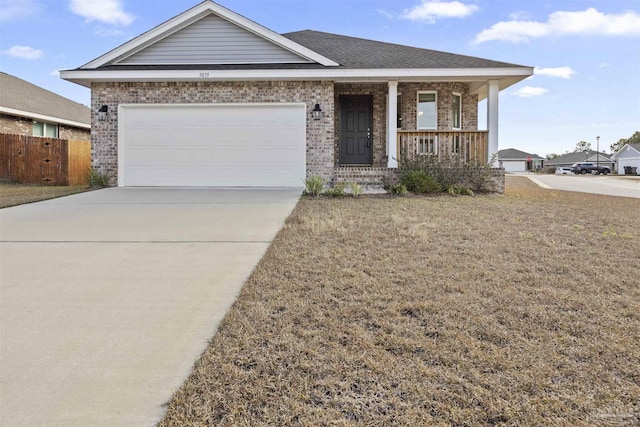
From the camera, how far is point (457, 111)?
46.1ft

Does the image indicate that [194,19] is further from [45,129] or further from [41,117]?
[45,129]

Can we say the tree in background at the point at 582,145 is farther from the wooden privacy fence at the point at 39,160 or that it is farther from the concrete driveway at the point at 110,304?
the concrete driveway at the point at 110,304

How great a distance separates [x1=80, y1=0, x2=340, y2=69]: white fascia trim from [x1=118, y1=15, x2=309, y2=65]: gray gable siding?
17cm

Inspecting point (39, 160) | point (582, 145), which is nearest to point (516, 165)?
point (582, 145)

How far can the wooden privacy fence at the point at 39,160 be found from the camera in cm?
1578

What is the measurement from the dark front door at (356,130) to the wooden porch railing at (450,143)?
5.27 ft

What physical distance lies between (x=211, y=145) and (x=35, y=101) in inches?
519

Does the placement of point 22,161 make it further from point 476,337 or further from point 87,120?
point 476,337

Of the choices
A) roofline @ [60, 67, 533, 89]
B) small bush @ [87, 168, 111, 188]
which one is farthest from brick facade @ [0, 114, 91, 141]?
small bush @ [87, 168, 111, 188]

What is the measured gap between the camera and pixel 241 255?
496 centimetres

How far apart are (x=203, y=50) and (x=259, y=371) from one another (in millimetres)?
11927

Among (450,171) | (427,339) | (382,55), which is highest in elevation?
(382,55)

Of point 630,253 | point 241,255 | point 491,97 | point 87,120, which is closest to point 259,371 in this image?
point 241,255

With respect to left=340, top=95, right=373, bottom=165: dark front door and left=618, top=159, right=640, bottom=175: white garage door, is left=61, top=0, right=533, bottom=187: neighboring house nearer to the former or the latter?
left=340, top=95, right=373, bottom=165: dark front door
